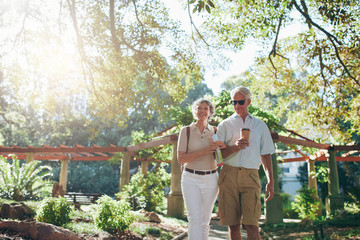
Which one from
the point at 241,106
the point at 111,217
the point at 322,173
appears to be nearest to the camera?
the point at 241,106

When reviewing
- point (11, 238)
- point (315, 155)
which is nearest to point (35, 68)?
point (11, 238)

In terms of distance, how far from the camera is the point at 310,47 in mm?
11047

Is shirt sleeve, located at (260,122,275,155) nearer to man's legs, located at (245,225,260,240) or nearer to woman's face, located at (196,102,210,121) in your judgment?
woman's face, located at (196,102,210,121)

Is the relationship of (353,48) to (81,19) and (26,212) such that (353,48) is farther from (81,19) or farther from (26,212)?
(26,212)

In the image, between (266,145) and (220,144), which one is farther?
(266,145)

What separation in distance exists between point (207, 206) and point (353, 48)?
25.7 ft

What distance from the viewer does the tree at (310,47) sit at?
8.50 metres

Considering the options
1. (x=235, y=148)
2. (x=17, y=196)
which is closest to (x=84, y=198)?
(x=17, y=196)

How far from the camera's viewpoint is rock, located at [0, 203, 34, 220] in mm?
7363

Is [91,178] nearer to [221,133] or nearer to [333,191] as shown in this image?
[333,191]

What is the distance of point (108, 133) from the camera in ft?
104

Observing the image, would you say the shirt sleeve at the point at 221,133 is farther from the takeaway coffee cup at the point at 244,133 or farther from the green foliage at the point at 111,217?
the green foliage at the point at 111,217

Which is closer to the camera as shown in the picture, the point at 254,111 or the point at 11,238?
the point at 11,238

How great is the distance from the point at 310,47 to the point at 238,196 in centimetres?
917
